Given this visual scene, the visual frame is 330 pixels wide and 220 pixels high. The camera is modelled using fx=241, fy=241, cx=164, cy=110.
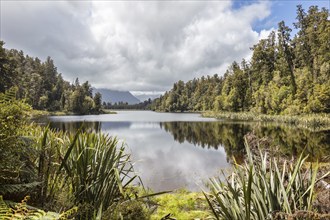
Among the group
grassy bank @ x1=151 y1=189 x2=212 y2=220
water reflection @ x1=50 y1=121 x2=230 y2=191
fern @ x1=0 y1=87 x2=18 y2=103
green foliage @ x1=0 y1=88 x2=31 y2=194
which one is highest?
fern @ x1=0 y1=87 x2=18 y2=103

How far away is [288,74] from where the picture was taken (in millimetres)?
52781

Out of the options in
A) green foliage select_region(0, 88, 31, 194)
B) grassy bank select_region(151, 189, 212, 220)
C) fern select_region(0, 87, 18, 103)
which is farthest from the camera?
grassy bank select_region(151, 189, 212, 220)

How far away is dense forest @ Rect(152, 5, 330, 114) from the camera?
4122cm

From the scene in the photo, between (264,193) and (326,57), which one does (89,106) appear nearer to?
(326,57)

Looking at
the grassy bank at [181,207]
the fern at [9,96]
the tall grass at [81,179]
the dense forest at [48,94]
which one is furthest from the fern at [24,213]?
the dense forest at [48,94]

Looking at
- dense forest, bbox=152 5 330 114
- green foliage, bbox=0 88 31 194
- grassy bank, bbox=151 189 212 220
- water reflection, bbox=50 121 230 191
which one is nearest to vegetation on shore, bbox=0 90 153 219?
green foliage, bbox=0 88 31 194

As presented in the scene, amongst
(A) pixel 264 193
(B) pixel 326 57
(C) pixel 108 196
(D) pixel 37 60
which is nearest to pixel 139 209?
(C) pixel 108 196

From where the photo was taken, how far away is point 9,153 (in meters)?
2.36

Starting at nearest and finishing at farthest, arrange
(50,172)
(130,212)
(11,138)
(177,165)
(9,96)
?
(11,138) → (9,96) → (50,172) → (130,212) → (177,165)

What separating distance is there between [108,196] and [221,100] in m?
73.8

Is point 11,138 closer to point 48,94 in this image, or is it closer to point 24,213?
point 24,213

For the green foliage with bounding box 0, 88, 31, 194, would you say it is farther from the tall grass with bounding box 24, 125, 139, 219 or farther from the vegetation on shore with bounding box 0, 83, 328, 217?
the tall grass with bounding box 24, 125, 139, 219

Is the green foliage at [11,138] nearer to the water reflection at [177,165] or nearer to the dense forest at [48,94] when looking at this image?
the water reflection at [177,165]

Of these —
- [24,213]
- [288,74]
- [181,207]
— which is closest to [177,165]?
[181,207]
